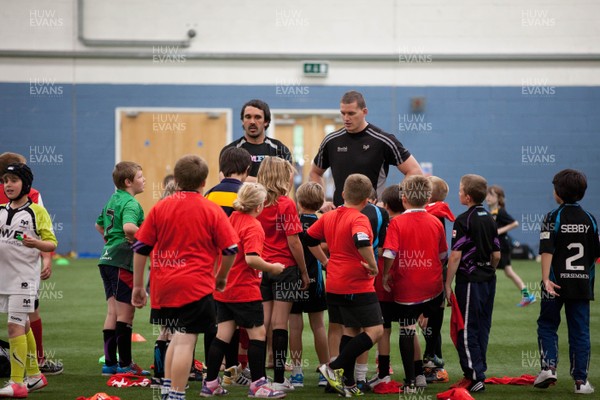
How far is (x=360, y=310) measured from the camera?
631 centimetres

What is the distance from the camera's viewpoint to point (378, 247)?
6.79 m

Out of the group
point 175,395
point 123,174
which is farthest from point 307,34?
point 175,395

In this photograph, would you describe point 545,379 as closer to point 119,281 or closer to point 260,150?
point 260,150

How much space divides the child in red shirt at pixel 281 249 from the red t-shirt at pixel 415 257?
70 centimetres

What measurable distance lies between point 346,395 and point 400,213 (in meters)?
1.66

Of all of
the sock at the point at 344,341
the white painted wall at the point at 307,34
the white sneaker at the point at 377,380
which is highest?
the white painted wall at the point at 307,34

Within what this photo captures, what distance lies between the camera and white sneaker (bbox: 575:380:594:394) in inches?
251

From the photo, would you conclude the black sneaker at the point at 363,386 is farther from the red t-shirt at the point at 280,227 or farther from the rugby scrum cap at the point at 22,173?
the rugby scrum cap at the point at 22,173

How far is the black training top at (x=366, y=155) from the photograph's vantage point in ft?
23.4

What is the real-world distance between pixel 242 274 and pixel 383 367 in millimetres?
1368

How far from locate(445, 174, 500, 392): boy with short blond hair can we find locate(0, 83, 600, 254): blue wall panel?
12071 millimetres

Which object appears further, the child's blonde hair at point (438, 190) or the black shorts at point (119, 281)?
the child's blonde hair at point (438, 190)

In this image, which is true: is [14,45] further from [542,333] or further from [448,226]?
[542,333]

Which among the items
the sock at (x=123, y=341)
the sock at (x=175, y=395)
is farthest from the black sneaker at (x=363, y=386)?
the sock at (x=123, y=341)
